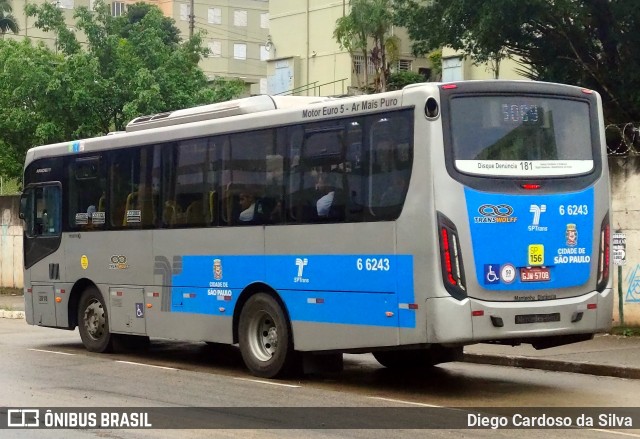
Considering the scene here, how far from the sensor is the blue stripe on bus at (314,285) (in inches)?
459

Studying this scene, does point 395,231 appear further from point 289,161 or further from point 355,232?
point 289,161

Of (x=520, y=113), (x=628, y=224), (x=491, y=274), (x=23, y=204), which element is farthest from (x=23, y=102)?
(x=491, y=274)

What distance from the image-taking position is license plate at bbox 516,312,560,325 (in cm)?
1145

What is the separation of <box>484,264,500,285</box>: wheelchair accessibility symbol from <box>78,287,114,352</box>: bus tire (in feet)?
23.2

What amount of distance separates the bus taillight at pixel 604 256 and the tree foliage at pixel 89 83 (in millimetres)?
20125

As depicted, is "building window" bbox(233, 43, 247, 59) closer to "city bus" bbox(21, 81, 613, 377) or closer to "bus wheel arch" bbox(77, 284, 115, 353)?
"bus wheel arch" bbox(77, 284, 115, 353)

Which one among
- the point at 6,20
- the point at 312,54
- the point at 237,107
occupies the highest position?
the point at 6,20

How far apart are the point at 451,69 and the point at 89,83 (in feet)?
51.3

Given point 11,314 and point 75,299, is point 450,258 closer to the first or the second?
point 75,299

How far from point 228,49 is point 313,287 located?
78685mm

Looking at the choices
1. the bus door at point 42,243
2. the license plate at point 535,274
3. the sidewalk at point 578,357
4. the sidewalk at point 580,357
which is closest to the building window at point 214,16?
the bus door at point 42,243

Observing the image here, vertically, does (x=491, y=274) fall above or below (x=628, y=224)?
below

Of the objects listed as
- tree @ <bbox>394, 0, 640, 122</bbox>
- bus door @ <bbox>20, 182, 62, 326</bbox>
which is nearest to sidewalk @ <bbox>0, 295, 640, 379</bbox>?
bus door @ <bbox>20, 182, 62, 326</bbox>

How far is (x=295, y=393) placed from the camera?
12211 mm
